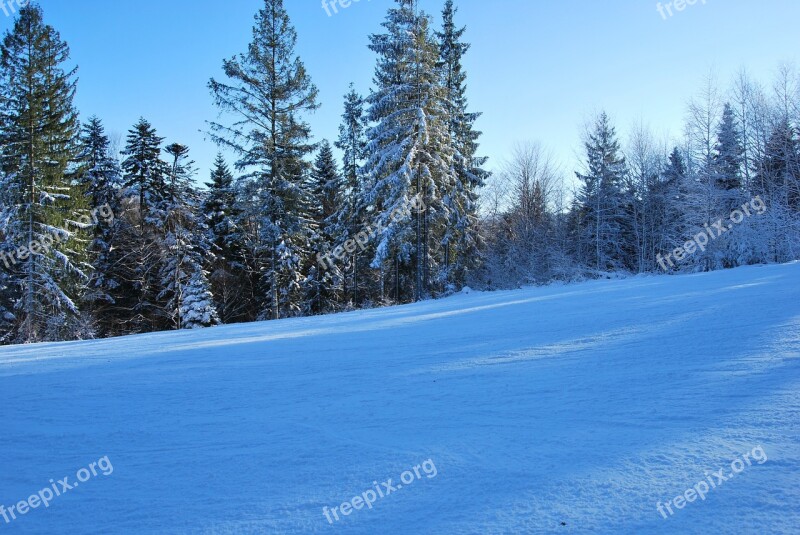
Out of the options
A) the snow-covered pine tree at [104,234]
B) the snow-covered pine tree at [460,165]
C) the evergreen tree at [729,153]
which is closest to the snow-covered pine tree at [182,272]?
the snow-covered pine tree at [104,234]

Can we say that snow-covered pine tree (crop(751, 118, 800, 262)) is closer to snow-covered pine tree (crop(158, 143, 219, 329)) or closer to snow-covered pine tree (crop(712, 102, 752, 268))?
snow-covered pine tree (crop(712, 102, 752, 268))

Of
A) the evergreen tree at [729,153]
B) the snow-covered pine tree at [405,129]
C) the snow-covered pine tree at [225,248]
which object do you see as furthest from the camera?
the snow-covered pine tree at [225,248]

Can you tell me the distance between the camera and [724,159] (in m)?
25.4

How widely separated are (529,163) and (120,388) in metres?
35.8

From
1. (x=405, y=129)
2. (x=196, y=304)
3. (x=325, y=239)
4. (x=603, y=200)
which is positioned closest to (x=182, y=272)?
(x=196, y=304)

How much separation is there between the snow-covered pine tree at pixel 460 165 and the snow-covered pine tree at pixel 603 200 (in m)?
10.4

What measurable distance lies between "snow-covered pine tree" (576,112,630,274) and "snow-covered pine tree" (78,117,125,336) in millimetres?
33265

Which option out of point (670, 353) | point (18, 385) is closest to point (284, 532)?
point (670, 353)

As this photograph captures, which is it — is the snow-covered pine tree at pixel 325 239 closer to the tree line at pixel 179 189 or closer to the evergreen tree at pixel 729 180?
the tree line at pixel 179 189

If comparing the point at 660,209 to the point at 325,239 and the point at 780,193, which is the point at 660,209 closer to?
the point at 780,193

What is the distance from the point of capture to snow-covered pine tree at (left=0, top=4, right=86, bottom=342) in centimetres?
2002

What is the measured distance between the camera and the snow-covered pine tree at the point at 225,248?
3056 cm

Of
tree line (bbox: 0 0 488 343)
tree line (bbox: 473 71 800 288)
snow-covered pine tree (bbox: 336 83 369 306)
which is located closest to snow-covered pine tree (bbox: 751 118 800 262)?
tree line (bbox: 473 71 800 288)

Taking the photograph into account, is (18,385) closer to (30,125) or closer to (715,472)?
(715,472)
